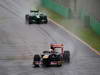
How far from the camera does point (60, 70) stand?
34031mm

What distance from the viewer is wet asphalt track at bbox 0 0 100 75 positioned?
112ft

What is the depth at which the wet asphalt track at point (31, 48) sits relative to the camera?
34125 millimetres

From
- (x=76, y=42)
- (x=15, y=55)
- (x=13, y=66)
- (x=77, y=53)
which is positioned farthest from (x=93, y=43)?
(x=13, y=66)

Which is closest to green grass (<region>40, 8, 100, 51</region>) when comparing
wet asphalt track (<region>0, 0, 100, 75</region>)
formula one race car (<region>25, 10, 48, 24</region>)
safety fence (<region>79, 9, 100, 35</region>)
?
safety fence (<region>79, 9, 100, 35</region>)

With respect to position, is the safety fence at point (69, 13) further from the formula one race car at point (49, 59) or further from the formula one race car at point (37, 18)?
the formula one race car at point (49, 59)

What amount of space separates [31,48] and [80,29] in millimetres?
11399

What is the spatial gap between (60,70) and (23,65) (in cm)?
319

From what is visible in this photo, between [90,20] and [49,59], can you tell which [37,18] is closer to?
[90,20]

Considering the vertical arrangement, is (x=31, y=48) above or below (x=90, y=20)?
below

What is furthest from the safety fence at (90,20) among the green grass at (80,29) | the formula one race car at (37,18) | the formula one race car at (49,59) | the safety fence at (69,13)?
the formula one race car at (49,59)

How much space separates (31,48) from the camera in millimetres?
43094

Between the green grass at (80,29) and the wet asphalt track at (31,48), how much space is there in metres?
1.07

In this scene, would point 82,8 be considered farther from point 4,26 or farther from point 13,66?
point 13,66

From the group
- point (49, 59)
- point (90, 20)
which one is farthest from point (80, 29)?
point (49, 59)
